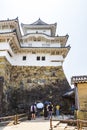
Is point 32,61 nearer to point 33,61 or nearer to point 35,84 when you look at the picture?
point 33,61

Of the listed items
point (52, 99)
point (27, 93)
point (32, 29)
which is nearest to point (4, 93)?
point (27, 93)

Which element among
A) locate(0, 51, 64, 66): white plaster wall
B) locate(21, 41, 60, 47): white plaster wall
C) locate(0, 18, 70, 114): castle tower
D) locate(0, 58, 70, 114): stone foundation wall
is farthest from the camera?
locate(21, 41, 60, 47): white plaster wall

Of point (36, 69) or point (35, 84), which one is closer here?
point (35, 84)

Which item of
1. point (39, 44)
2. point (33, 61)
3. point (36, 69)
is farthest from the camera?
point (39, 44)

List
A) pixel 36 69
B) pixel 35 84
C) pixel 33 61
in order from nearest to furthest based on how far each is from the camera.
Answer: pixel 35 84, pixel 36 69, pixel 33 61

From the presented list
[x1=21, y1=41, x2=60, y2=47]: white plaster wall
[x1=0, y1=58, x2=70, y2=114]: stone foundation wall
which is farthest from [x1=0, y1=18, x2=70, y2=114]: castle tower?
[x1=21, y1=41, x2=60, y2=47]: white plaster wall

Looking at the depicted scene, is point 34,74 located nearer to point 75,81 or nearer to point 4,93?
point 4,93

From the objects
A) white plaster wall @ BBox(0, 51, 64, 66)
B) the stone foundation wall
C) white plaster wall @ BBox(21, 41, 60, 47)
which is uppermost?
white plaster wall @ BBox(21, 41, 60, 47)

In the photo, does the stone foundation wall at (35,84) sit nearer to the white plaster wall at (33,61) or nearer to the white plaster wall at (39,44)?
the white plaster wall at (33,61)

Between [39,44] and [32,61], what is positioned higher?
[39,44]

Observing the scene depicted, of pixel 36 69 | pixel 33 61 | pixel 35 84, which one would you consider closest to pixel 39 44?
pixel 33 61

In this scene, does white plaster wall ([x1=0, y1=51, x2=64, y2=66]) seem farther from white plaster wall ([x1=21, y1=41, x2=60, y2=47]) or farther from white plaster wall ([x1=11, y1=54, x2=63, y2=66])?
white plaster wall ([x1=21, y1=41, x2=60, y2=47])

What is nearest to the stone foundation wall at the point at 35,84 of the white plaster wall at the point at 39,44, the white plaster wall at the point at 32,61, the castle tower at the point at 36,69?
the castle tower at the point at 36,69

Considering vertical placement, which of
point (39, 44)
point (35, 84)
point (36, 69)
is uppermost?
point (39, 44)
